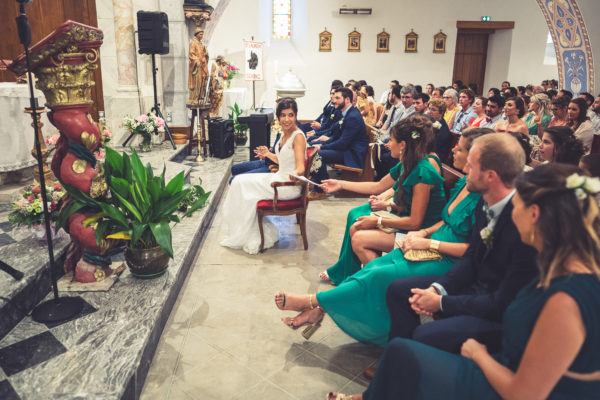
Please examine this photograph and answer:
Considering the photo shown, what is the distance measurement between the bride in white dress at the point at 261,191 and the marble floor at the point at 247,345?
0.25 m

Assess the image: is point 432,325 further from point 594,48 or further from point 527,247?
point 594,48

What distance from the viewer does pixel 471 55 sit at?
14156 mm

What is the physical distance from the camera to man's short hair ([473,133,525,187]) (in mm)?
1850

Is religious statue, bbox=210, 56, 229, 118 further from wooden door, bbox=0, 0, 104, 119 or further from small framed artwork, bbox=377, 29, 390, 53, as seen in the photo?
small framed artwork, bbox=377, 29, 390, 53

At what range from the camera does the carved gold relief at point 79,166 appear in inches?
98.7

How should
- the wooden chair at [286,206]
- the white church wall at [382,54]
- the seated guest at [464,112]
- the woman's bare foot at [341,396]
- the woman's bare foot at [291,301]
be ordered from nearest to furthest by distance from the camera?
1. the woman's bare foot at [341,396]
2. the woman's bare foot at [291,301]
3. the wooden chair at [286,206]
4. the seated guest at [464,112]
5. the white church wall at [382,54]

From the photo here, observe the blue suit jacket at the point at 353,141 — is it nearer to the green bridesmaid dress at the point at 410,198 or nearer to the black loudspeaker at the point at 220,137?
the black loudspeaker at the point at 220,137

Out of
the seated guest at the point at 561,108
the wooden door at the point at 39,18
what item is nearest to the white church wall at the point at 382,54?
the wooden door at the point at 39,18

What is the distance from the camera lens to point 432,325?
1837 mm

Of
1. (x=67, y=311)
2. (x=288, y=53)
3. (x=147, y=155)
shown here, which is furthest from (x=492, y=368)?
(x=288, y=53)

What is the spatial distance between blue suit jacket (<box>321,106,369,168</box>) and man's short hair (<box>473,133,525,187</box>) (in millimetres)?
3776

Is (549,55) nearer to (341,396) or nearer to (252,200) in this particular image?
(252,200)

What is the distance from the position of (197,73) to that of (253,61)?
7.54 ft

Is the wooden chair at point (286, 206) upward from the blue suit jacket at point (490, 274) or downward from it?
downward
